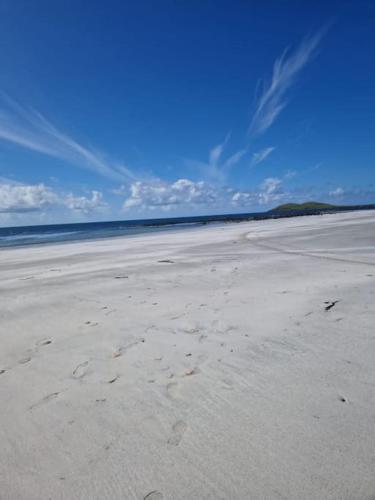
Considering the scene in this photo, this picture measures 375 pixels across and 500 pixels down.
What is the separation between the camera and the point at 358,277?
6.63m

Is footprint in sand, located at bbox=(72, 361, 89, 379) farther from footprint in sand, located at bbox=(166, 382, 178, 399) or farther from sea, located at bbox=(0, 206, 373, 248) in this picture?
sea, located at bbox=(0, 206, 373, 248)

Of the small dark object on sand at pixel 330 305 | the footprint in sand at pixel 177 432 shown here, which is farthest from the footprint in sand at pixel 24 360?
the small dark object on sand at pixel 330 305

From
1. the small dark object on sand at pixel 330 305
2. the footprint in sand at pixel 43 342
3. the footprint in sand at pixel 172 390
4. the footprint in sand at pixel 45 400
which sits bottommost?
the footprint in sand at pixel 43 342

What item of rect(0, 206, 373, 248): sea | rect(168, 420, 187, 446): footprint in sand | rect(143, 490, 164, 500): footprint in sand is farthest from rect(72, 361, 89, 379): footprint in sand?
rect(0, 206, 373, 248): sea

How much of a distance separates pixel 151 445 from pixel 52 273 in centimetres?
936

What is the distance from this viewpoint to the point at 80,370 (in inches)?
136

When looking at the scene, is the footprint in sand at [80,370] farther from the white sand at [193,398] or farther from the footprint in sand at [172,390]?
the footprint in sand at [172,390]

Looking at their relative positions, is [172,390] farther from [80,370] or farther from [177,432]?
[80,370]

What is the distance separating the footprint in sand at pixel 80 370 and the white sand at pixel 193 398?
0.03m

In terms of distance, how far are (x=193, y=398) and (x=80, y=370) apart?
1.55 m

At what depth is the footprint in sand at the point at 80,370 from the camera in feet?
11.0

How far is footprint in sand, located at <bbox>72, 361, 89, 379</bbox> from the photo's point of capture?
334 cm

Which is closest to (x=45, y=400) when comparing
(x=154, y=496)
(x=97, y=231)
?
(x=154, y=496)

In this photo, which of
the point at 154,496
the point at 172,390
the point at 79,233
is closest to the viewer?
the point at 154,496
